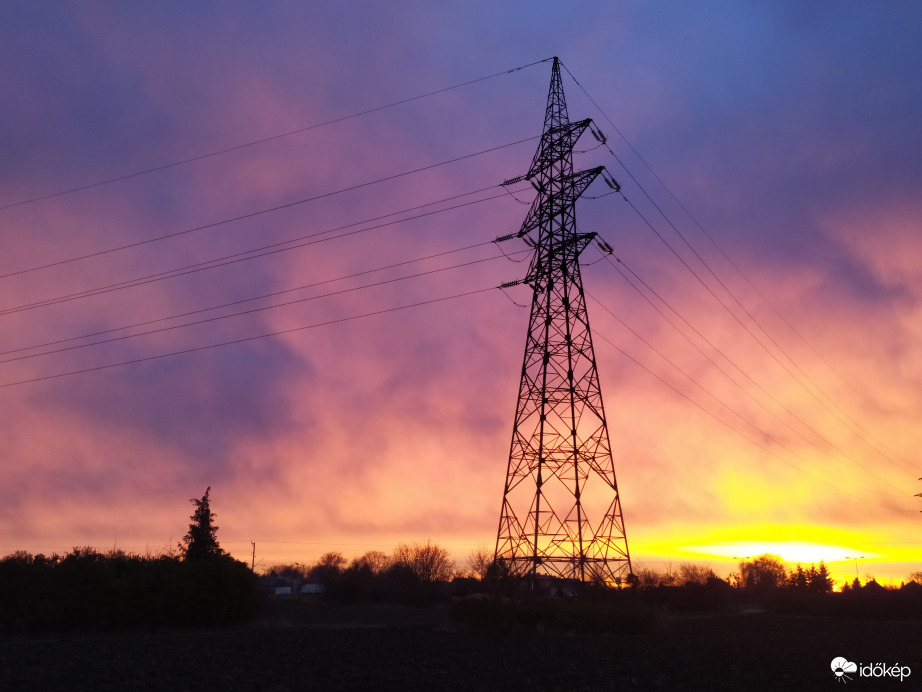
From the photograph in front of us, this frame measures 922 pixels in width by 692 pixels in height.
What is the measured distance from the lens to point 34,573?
36156mm

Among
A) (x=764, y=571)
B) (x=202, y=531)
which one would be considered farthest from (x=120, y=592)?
(x=764, y=571)

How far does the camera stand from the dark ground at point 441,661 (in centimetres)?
1933

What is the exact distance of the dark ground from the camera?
1933cm

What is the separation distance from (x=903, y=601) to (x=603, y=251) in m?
47.3
